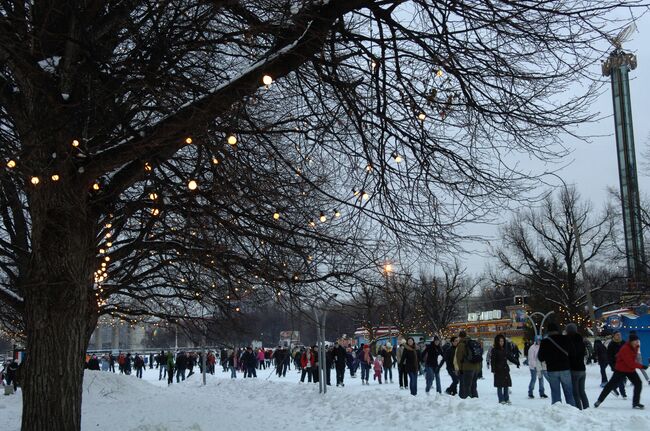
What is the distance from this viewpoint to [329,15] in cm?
645

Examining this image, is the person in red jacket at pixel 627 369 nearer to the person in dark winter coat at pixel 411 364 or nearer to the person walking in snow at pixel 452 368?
the person walking in snow at pixel 452 368

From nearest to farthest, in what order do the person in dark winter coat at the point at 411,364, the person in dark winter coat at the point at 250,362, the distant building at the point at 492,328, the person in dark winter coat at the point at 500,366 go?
the person in dark winter coat at the point at 500,366 → the person in dark winter coat at the point at 411,364 → the person in dark winter coat at the point at 250,362 → the distant building at the point at 492,328

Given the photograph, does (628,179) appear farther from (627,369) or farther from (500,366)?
(627,369)

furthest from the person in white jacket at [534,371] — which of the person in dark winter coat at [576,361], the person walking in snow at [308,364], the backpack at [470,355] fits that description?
the person walking in snow at [308,364]

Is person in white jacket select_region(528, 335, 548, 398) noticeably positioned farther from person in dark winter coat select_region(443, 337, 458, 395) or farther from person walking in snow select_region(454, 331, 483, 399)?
person walking in snow select_region(454, 331, 483, 399)

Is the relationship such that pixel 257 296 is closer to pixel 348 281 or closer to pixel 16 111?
pixel 348 281

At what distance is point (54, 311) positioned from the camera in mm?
7430

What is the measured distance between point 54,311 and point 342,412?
28.6ft

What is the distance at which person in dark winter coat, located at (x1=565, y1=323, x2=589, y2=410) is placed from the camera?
11.8 meters

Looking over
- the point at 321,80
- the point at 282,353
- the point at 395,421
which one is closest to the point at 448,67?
the point at 321,80

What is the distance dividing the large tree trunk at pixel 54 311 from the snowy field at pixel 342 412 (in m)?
2.86

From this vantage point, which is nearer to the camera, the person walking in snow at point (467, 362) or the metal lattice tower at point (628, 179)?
the person walking in snow at point (467, 362)

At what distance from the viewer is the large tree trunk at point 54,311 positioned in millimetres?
7246

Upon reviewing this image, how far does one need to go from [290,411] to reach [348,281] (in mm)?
8277
